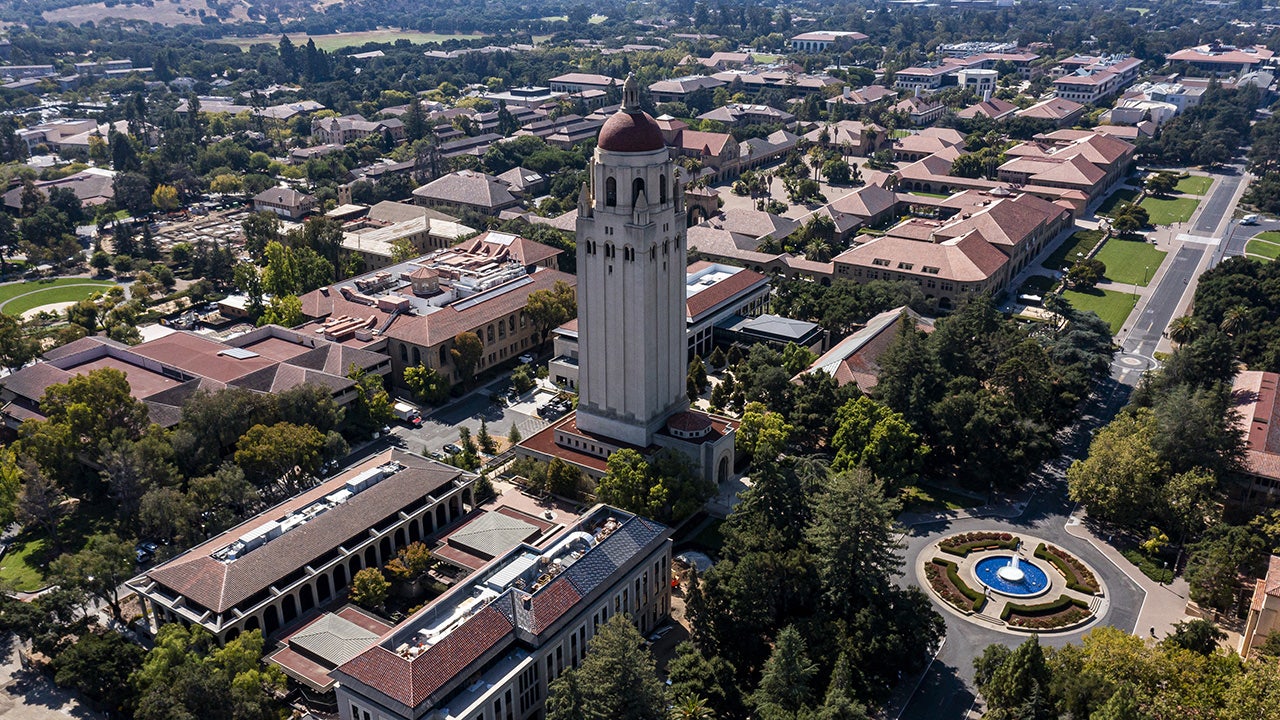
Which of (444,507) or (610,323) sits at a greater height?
(610,323)

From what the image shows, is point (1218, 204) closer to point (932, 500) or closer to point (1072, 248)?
point (1072, 248)

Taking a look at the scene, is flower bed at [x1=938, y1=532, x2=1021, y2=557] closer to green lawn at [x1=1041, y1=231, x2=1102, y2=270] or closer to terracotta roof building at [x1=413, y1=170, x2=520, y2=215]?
green lawn at [x1=1041, y1=231, x2=1102, y2=270]

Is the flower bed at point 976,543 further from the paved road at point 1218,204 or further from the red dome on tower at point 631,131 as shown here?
the paved road at point 1218,204

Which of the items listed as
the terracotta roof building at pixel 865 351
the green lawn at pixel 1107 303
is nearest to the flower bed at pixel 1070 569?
the terracotta roof building at pixel 865 351

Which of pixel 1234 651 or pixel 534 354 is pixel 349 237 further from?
pixel 1234 651

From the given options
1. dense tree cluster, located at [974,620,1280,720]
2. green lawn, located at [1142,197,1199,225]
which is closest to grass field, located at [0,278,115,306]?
dense tree cluster, located at [974,620,1280,720]

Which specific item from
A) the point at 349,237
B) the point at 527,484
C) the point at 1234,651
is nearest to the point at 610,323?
the point at 527,484
